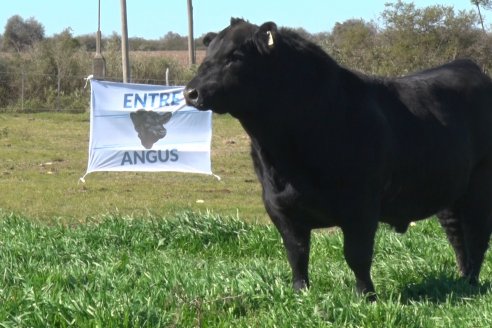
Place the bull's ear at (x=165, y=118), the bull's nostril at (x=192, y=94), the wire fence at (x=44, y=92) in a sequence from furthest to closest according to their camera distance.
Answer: the wire fence at (x=44, y=92)
the bull's ear at (x=165, y=118)
the bull's nostril at (x=192, y=94)

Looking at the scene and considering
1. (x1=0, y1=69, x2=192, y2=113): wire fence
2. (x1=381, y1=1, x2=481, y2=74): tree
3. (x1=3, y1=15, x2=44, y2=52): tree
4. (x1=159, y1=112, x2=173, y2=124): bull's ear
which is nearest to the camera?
(x1=159, y1=112, x2=173, y2=124): bull's ear

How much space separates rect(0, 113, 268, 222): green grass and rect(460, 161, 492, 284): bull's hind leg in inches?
185

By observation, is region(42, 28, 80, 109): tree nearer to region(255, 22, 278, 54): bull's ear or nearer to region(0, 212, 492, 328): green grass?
region(0, 212, 492, 328): green grass

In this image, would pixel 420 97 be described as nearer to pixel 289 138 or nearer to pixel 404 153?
pixel 404 153

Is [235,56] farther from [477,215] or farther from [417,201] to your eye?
[477,215]

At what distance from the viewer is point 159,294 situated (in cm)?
635

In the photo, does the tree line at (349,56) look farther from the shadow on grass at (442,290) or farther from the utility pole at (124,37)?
the shadow on grass at (442,290)

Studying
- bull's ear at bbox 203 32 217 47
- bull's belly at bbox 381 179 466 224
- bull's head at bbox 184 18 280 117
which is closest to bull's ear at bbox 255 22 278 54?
bull's head at bbox 184 18 280 117

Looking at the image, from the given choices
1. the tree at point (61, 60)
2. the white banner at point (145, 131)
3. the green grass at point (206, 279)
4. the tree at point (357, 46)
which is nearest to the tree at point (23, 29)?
the tree at point (61, 60)

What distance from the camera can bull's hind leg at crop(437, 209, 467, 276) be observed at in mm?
7801

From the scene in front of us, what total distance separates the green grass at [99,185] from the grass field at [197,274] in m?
0.09

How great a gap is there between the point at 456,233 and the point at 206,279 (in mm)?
2200

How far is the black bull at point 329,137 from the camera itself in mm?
6273

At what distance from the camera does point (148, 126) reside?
50.0 ft
